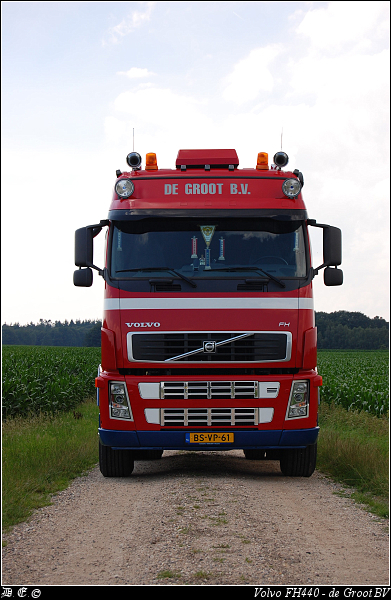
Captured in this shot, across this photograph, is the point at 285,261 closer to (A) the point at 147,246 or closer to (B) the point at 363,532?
(A) the point at 147,246

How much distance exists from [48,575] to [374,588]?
7.39ft

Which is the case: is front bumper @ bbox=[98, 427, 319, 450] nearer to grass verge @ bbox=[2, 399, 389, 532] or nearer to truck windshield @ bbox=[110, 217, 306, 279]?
grass verge @ bbox=[2, 399, 389, 532]

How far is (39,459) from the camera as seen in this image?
8.71 metres

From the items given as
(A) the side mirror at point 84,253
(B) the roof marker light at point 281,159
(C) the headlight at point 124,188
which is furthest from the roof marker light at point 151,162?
(B) the roof marker light at point 281,159

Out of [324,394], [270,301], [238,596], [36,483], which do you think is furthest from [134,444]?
[324,394]

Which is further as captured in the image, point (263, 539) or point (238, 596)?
point (263, 539)

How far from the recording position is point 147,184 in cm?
819

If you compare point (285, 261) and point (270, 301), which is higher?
point (285, 261)

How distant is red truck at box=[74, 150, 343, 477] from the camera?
7578 millimetres

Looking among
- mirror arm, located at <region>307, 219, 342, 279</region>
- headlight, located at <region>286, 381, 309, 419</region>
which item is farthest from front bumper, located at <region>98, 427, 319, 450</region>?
mirror arm, located at <region>307, 219, 342, 279</region>

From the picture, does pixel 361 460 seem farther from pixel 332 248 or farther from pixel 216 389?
pixel 332 248

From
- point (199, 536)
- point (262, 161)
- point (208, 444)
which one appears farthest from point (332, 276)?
point (199, 536)

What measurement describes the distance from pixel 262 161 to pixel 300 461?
4143mm

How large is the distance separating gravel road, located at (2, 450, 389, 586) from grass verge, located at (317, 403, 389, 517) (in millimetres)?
294
